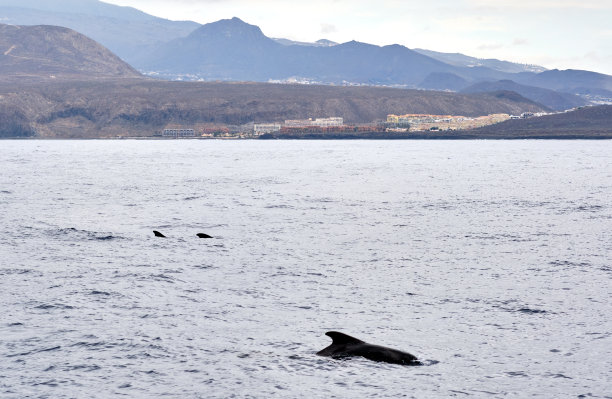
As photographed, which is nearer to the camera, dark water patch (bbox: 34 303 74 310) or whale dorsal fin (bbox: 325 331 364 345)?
whale dorsal fin (bbox: 325 331 364 345)

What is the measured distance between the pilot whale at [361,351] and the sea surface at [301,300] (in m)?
0.44

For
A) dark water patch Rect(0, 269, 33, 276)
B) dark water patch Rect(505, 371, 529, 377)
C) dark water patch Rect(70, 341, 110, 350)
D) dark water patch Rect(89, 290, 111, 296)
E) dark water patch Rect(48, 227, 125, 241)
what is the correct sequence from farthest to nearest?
1. dark water patch Rect(48, 227, 125, 241)
2. dark water patch Rect(0, 269, 33, 276)
3. dark water patch Rect(89, 290, 111, 296)
4. dark water patch Rect(70, 341, 110, 350)
5. dark water patch Rect(505, 371, 529, 377)

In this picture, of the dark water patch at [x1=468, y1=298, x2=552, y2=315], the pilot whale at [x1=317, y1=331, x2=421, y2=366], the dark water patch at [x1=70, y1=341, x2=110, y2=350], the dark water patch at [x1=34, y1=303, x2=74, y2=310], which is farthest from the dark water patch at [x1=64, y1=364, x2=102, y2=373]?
the dark water patch at [x1=468, y1=298, x2=552, y2=315]

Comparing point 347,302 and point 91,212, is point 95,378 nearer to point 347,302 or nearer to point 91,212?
point 347,302

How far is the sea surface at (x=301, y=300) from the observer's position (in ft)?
79.5

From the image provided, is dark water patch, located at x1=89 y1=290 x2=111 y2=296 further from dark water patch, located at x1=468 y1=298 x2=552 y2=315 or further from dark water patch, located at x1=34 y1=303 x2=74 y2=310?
dark water patch, located at x1=468 y1=298 x2=552 y2=315

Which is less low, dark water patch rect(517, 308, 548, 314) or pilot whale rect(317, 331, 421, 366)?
dark water patch rect(517, 308, 548, 314)

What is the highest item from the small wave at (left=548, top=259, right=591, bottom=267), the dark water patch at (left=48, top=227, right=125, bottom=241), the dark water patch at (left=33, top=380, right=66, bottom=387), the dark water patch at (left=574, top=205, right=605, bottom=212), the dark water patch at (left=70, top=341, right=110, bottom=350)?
the dark water patch at (left=574, top=205, right=605, bottom=212)

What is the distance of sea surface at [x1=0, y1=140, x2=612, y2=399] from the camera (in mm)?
24219

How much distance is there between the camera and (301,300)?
3494cm

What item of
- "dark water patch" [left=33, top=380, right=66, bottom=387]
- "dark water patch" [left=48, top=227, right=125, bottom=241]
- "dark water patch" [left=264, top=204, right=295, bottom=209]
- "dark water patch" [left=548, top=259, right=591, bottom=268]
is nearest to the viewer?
"dark water patch" [left=33, top=380, right=66, bottom=387]

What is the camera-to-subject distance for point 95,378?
24.7 m

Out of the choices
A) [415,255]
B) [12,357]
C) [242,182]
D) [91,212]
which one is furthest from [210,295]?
[242,182]

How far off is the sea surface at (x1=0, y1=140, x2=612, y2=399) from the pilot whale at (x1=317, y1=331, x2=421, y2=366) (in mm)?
442
